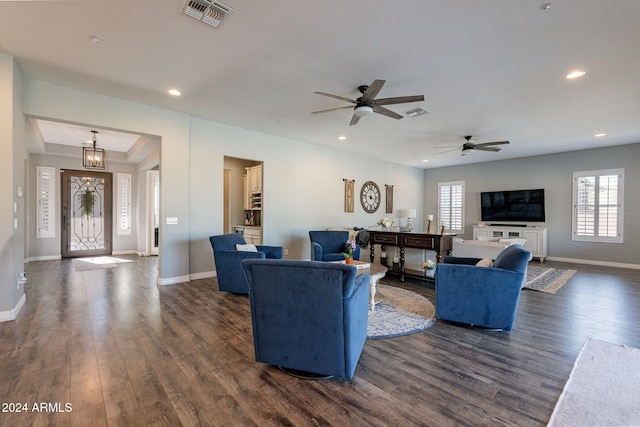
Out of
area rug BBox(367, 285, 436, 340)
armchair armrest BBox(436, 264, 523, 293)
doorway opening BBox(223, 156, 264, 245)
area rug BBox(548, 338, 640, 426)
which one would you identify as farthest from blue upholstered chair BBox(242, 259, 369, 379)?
doorway opening BBox(223, 156, 264, 245)

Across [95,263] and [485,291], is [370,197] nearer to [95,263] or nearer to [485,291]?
[485,291]

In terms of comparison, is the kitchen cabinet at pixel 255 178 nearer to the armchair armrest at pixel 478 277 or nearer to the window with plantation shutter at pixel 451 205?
the armchair armrest at pixel 478 277

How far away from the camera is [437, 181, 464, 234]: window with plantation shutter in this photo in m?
10.0

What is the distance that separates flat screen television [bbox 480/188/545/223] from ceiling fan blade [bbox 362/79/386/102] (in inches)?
288

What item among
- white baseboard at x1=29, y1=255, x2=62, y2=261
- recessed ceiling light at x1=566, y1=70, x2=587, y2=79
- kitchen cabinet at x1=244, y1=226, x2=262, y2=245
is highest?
recessed ceiling light at x1=566, y1=70, x2=587, y2=79

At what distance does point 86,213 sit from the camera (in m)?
8.33

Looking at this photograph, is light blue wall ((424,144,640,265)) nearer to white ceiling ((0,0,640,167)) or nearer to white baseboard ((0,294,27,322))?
white ceiling ((0,0,640,167))

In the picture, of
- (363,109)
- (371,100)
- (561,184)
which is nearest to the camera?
(371,100)

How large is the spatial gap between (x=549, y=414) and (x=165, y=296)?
14.8 feet

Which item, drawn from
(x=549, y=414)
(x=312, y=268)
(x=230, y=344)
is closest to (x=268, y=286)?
(x=312, y=268)

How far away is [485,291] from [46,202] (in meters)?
10.2

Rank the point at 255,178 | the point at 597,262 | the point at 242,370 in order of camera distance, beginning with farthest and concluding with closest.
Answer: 1. the point at 597,262
2. the point at 255,178
3. the point at 242,370

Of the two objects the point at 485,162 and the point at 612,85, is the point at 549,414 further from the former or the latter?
the point at 485,162

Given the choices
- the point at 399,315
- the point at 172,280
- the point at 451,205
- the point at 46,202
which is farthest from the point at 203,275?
the point at 451,205
